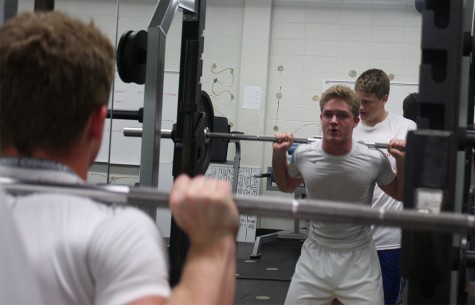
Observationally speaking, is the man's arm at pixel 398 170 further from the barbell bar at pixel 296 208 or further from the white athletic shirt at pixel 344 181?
the barbell bar at pixel 296 208

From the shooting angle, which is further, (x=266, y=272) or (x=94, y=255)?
(x=266, y=272)

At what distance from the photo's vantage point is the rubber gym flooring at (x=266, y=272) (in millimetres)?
4184

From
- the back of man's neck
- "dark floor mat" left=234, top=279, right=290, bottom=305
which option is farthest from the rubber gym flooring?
the back of man's neck

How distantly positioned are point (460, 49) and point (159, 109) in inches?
56.6

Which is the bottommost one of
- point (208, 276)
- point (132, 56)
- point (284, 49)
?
point (208, 276)

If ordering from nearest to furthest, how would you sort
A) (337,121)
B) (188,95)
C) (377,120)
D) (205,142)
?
(337,121)
(188,95)
(205,142)
(377,120)

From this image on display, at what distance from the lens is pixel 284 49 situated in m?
6.36

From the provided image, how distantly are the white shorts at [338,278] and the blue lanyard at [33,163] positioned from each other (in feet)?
5.23

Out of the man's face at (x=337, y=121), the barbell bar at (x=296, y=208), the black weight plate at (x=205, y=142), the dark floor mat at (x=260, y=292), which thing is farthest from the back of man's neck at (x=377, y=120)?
the barbell bar at (x=296, y=208)

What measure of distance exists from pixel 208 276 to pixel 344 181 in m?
1.61

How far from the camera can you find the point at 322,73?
6.29 metres

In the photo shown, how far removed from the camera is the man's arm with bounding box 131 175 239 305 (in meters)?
0.81

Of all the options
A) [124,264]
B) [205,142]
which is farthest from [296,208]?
[205,142]

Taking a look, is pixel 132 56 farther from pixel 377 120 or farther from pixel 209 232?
pixel 209 232
